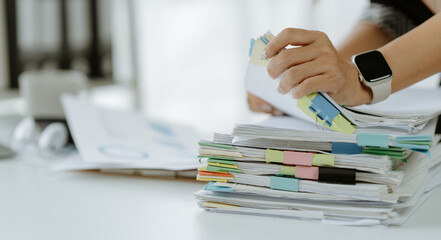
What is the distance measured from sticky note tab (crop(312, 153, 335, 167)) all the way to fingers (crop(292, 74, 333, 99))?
7 cm

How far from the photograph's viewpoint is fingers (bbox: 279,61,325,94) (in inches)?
22.1

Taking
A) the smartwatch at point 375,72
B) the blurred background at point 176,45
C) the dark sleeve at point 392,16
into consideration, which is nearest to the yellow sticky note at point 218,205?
the smartwatch at point 375,72

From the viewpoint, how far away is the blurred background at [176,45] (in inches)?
88.2

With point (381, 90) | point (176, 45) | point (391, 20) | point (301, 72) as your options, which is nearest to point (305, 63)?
point (301, 72)

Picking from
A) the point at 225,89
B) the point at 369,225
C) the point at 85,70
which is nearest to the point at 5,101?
the point at 85,70

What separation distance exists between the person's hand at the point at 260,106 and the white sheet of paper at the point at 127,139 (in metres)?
0.13

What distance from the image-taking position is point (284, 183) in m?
0.56

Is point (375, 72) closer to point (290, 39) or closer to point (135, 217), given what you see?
point (290, 39)

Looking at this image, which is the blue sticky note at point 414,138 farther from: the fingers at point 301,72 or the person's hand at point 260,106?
the person's hand at point 260,106

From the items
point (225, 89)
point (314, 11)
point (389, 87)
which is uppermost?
point (314, 11)

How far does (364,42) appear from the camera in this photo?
1037 mm

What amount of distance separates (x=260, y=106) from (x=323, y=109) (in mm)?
316

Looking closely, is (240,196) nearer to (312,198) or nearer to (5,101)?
(312,198)

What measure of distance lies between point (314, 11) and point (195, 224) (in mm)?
2045
